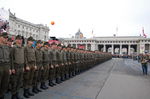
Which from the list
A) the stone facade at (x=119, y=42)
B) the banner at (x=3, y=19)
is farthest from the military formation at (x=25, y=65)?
the stone facade at (x=119, y=42)

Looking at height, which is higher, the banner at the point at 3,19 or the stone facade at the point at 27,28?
the stone facade at the point at 27,28

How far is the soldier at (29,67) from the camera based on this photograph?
4977 millimetres

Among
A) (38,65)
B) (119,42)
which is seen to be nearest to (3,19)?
(38,65)

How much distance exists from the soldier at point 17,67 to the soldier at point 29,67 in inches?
12.6

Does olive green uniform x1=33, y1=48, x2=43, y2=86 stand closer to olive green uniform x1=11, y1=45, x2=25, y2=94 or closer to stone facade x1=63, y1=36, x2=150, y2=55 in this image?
olive green uniform x1=11, y1=45, x2=25, y2=94

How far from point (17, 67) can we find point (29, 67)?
2.02 feet

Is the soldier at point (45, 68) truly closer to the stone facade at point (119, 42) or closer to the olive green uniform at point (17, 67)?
the olive green uniform at point (17, 67)

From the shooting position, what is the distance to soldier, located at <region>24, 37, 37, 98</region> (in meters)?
4.98

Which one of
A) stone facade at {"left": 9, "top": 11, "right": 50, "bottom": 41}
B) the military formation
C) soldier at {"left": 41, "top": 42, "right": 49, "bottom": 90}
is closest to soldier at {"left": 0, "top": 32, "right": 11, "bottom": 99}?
the military formation

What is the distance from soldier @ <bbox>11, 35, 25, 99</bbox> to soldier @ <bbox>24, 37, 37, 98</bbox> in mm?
320

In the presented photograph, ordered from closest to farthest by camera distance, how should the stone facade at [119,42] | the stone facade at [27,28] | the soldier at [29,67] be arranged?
the soldier at [29,67] < the stone facade at [27,28] < the stone facade at [119,42]

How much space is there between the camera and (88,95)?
5363 mm

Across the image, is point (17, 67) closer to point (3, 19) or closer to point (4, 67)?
point (4, 67)

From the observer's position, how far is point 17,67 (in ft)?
14.8
